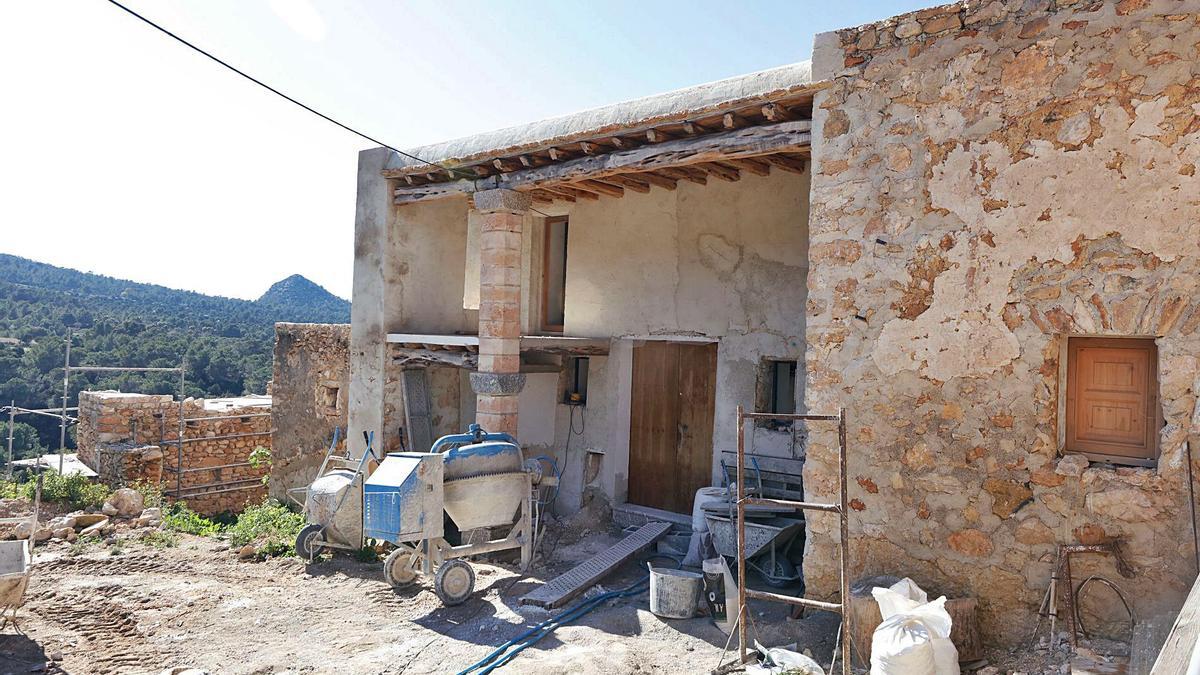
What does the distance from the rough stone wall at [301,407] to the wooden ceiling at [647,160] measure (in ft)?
18.9

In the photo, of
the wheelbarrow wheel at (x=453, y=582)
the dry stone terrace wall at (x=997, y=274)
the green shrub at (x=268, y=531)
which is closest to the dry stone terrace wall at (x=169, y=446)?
the green shrub at (x=268, y=531)


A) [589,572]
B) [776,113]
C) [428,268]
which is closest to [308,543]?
[589,572]

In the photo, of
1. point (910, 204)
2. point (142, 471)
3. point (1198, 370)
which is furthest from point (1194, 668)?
point (142, 471)

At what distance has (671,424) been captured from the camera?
30.5ft

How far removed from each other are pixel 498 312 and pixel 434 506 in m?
2.52

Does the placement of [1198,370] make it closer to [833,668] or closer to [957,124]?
[957,124]

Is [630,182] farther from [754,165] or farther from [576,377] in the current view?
[576,377]

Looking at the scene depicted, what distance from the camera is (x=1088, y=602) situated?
479cm

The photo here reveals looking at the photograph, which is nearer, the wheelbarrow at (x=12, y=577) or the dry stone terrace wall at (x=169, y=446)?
the wheelbarrow at (x=12, y=577)

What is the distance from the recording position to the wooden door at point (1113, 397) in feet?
15.9

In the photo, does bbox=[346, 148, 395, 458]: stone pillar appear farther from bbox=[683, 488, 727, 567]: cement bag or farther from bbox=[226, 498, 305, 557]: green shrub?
bbox=[683, 488, 727, 567]: cement bag

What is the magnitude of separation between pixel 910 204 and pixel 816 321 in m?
1.06

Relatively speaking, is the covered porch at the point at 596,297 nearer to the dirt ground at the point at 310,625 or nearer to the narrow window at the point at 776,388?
the narrow window at the point at 776,388

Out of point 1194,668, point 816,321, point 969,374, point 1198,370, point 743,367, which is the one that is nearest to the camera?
point 1194,668
